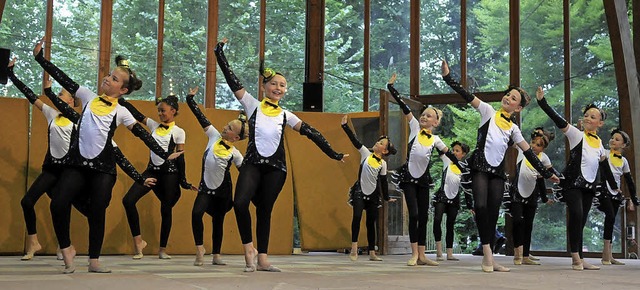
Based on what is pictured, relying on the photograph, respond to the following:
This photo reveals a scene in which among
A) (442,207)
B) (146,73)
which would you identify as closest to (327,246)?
(442,207)

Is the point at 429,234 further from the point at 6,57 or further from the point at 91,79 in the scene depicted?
the point at 6,57

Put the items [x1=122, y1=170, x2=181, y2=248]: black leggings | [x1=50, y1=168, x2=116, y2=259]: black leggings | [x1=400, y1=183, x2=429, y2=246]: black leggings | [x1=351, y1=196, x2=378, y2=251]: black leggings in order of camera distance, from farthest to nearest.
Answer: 1. [x1=351, y1=196, x2=378, y2=251]: black leggings
2. [x1=122, y1=170, x2=181, y2=248]: black leggings
3. [x1=400, y1=183, x2=429, y2=246]: black leggings
4. [x1=50, y1=168, x2=116, y2=259]: black leggings

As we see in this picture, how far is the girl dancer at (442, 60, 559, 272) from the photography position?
6.19 meters

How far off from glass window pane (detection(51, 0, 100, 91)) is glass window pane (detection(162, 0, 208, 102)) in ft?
3.46

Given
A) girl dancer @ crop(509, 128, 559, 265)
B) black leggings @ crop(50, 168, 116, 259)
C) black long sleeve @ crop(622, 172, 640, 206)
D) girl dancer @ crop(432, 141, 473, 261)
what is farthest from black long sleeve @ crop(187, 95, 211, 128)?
black long sleeve @ crop(622, 172, 640, 206)

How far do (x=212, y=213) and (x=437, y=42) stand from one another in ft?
20.9

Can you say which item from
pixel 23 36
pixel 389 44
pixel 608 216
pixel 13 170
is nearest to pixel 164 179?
pixel 13 170

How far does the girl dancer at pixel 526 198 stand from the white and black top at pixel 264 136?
3615 mm

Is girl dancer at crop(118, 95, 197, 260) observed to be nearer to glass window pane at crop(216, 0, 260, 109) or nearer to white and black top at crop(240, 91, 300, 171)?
white and black top at crop(240, 91, 300, 171)

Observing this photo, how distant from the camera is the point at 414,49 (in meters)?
12.1

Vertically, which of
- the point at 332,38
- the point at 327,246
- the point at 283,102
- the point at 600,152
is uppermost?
the point at 332,38

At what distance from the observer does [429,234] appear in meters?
13.9

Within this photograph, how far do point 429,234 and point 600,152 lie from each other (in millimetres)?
6959

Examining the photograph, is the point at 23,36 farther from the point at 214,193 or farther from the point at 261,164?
the point at 261,164
